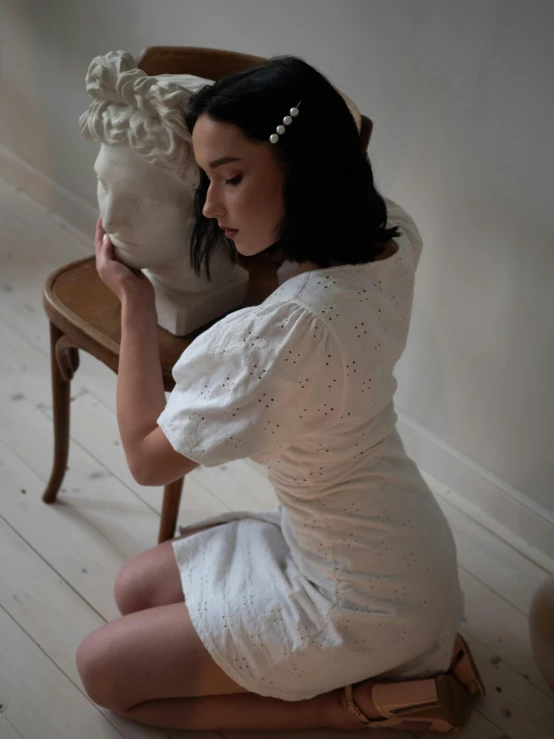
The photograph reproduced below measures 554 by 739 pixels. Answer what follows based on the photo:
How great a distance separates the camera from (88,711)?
1277 mm

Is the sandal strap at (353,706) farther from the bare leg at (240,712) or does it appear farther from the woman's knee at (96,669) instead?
the woman's knee at (96,669)

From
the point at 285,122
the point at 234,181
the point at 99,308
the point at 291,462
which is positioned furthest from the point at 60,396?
the point at 285,122

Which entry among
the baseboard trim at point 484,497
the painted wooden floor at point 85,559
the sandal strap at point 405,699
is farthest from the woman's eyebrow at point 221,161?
the baseboard trim at point 484,497

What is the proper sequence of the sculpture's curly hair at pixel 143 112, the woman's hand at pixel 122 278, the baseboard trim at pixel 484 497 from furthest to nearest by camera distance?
the baseboard trim at pixel 484 497, the woman's hand at pixel 122 278, the sculpture's curly hair at pixel 143 112

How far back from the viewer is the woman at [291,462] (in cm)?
87

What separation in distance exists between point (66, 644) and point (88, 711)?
0.42 ft

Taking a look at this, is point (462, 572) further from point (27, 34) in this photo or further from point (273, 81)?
point (27, 34)

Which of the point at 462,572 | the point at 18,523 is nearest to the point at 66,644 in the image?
the point at 18,523

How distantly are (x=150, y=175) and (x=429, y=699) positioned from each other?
83cm

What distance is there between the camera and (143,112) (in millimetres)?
979

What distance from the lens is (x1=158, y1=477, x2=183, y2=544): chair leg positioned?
1.33 meters

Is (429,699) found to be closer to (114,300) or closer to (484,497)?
(484,497)

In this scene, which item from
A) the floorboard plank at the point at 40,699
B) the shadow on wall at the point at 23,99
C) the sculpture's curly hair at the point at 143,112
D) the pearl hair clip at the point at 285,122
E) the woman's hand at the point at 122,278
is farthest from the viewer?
the shadow on wall at the point at 23,99

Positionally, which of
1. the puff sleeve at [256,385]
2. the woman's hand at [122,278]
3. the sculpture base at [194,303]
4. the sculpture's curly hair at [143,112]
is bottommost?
the sculpture base at [194,303]
